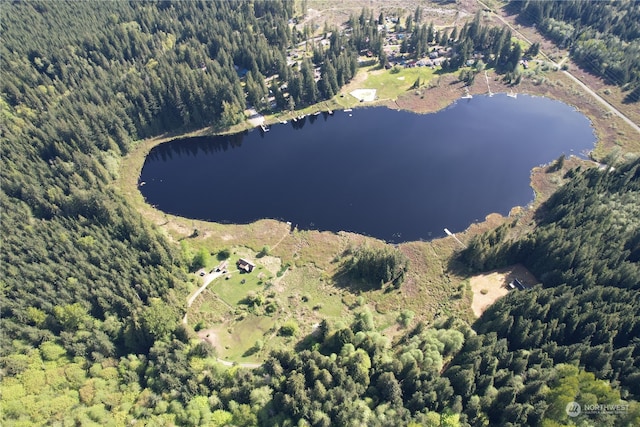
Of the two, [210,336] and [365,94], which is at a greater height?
[365,94]

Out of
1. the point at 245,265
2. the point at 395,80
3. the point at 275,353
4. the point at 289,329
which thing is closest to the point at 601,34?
the point at 395,80

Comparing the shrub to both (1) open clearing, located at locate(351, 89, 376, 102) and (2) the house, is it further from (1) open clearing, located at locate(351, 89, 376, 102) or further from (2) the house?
(1) open clearing, located at locate(351, 89, 376, 102)

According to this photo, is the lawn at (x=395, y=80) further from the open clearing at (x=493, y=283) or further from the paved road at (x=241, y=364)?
the paved road at (x=241, y=364)

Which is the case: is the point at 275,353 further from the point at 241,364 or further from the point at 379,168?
the point at 379,168

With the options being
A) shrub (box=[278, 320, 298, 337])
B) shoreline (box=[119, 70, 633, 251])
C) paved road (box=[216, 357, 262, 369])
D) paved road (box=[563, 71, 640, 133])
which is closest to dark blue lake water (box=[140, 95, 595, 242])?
shoreline (box=[119, 70, 633, 251])

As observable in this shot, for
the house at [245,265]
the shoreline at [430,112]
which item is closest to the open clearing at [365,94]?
the shoreline at [430,112]
